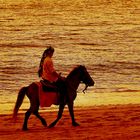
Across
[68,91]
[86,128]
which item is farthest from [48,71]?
[86,128]

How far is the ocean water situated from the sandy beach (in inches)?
186

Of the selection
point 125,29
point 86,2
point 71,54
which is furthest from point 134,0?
point 71,54

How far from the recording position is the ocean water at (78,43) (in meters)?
31.0

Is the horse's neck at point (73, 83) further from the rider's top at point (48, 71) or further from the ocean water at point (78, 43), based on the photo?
the ocean water at point (78, 43)

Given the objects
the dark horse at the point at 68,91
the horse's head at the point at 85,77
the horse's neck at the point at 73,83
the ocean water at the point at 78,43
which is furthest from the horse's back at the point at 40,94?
the ocean water at the point at 78,43

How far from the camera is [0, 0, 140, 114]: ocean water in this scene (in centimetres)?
3105

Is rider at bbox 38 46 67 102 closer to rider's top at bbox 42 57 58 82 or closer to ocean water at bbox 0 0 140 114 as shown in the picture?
rider's top at bbox 42 57 58 82

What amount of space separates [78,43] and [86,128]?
54.8 meters

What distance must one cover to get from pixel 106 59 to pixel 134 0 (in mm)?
72108

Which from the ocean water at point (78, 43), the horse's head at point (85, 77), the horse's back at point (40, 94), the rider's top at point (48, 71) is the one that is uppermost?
the rider's top at point (48, 71)

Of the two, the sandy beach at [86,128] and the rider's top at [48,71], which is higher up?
the rider's top at [48,71]

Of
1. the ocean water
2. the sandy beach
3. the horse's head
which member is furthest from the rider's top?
the ocean water

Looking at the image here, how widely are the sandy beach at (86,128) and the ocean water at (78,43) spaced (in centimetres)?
472

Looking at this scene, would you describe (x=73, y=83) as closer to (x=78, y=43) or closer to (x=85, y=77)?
(x=85, y=77)
